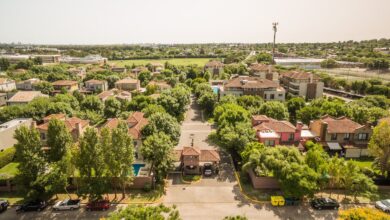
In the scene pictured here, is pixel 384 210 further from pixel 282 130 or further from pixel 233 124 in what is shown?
pixel 233 124

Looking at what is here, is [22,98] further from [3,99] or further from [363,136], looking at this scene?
[363,136]

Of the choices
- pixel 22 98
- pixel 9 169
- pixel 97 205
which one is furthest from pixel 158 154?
pixel 22 98

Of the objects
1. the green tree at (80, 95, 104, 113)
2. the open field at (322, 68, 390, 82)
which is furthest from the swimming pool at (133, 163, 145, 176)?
the open field at (322, 68, 390, 82)

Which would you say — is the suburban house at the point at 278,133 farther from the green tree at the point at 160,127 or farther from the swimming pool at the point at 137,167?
the swimming pool at the point at 137,167

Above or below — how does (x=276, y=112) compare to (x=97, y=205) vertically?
above

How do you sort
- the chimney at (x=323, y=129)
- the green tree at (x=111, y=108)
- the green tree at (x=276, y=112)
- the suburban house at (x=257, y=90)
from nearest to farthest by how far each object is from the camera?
the chimney at (x=323, y=129)
the green tree at (x=276, y=112)
the green tree at (x=111, y=108)
the suburban house at (x=257, y=90)

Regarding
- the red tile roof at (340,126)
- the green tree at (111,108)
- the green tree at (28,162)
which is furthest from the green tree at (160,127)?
the red tile roof at (340,126)
